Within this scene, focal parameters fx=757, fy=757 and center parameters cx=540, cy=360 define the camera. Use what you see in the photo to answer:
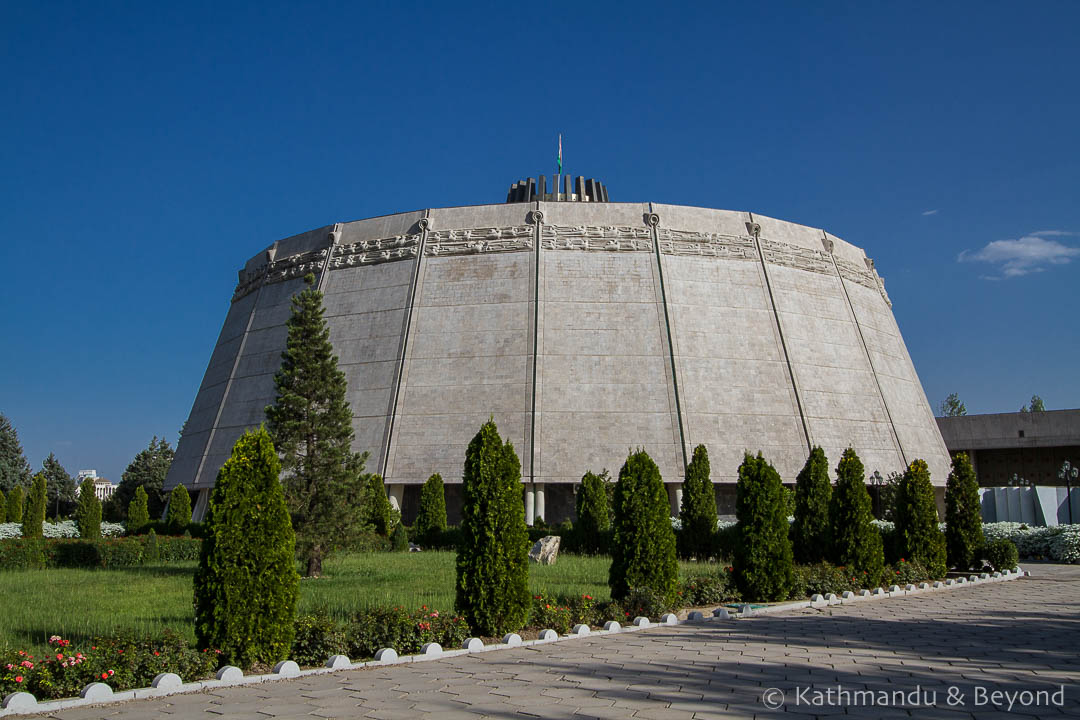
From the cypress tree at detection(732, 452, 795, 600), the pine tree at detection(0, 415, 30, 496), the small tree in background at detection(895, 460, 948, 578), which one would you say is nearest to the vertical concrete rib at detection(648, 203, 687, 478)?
the small tree in background at detection(895, 460, 948, 578)

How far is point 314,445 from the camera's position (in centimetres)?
1670

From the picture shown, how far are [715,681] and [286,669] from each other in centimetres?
391

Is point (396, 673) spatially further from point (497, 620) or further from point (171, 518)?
point (171, 518)

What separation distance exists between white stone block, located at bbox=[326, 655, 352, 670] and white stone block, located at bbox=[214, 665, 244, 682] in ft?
2.75

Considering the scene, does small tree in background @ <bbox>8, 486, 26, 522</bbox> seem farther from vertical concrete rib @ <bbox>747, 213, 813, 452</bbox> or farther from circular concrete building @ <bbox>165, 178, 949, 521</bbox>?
vertical concrete rib @ <bbox>747, 213, 813, 452</bbox>

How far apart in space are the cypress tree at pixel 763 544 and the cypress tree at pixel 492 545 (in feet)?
15.2

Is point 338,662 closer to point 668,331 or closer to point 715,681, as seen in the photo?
point 715,681

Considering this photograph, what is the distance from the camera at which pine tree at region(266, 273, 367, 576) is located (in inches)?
626

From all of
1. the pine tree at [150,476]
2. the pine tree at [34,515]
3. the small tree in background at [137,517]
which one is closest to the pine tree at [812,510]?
the small tree in background at [137,517]

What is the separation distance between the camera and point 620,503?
11.7 metres

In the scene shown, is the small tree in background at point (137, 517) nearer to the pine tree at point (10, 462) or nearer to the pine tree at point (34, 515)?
the pine tree at point (34, 515)

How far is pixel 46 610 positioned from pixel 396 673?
269 inches

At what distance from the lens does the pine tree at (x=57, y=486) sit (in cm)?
5222

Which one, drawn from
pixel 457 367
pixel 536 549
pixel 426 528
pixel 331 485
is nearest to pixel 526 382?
pixel 457 367
